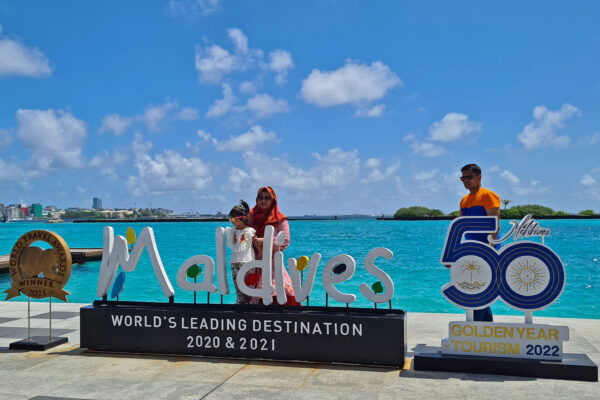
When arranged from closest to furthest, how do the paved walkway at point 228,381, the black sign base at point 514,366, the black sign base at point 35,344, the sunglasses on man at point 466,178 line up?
the paved walkway at point 228,381
the black sign base at point 514,366
the sunglasses on man at point 466,178
the black sign base at point 35,344

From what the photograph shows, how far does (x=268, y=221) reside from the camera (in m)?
7.30

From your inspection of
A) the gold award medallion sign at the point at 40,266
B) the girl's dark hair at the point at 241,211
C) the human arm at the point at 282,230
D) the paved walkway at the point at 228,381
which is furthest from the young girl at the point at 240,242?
the gold award medallion sign at the point at 40,266

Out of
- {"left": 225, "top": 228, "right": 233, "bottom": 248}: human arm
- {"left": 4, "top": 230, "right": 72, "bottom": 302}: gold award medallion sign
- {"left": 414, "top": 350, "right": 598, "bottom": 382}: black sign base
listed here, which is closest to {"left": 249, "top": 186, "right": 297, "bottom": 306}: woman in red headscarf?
{"left": 225, "top": 228, "right": 233, "bottom": 248}: human arm

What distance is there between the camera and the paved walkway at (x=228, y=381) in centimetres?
556

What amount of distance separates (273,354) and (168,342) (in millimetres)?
1475

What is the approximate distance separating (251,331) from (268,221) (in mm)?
1468

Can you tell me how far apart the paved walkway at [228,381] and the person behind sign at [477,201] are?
56.6 inches

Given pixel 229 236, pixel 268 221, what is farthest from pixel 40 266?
pixel 268 221

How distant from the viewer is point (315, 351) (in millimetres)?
6781

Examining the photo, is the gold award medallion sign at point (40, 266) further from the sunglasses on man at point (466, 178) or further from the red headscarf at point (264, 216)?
the sunglasses on man at point (466, 178)

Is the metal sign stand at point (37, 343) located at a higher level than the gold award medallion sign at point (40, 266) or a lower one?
lower

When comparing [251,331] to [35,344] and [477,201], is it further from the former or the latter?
[477,201]

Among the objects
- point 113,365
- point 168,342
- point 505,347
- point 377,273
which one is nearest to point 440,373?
point 505,347

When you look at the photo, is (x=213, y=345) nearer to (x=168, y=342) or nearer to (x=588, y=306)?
(x=168, y=342)
